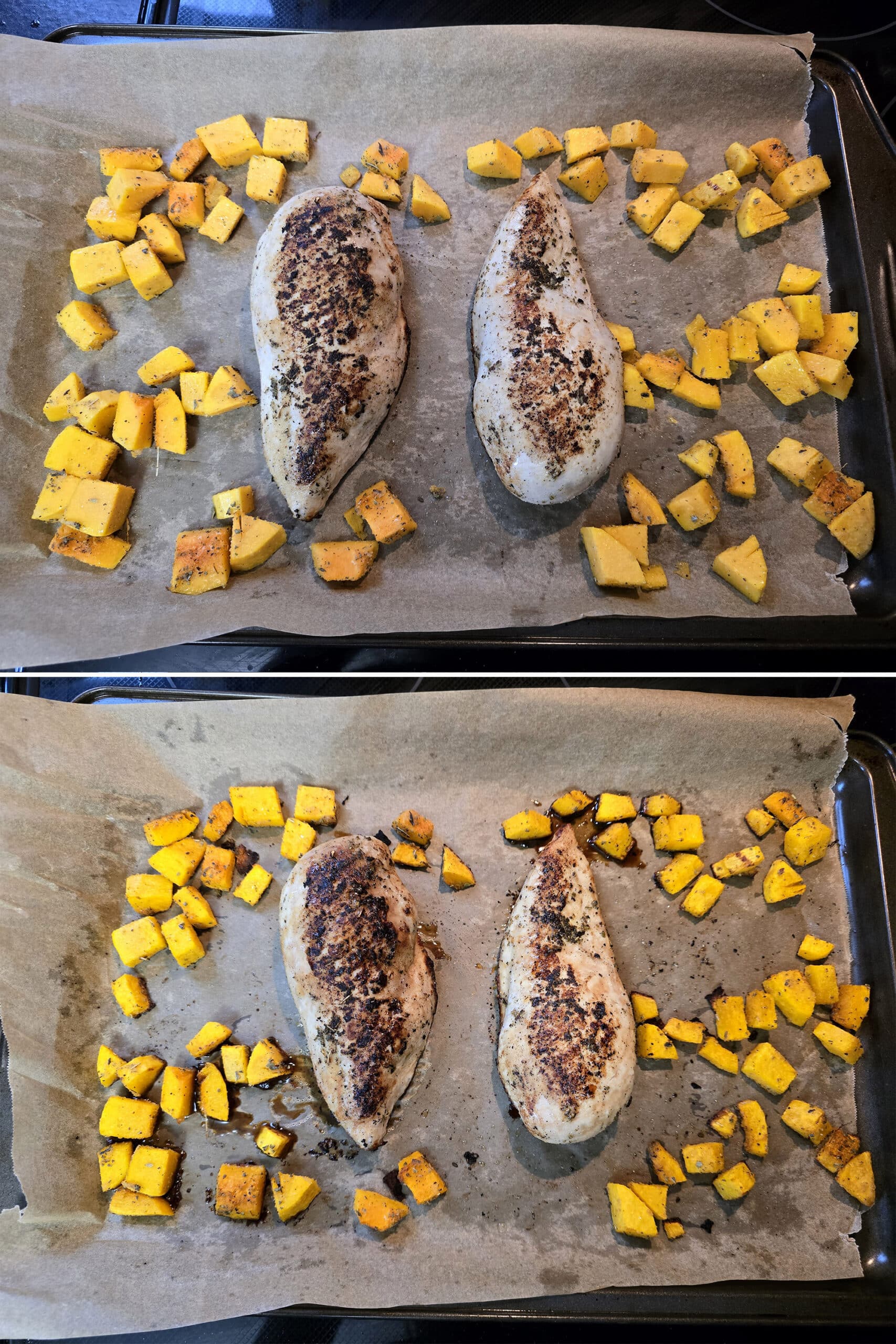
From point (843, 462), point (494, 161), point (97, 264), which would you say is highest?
point (494, 161)

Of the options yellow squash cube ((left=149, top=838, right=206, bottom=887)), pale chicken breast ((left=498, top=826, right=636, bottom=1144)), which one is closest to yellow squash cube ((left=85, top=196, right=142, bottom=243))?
yellow squash cube ((left=149, top=838, right=206, bottom=887))

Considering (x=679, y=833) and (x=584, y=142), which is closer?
(x=679, y=833)

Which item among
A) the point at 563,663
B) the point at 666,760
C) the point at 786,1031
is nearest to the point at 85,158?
the point at 563,663

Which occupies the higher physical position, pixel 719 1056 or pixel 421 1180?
pixel 719 1056

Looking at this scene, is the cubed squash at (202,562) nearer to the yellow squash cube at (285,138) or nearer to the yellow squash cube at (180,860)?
the yellow squash cube at (180,860)

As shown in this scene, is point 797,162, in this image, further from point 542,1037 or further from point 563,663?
point 542,1037

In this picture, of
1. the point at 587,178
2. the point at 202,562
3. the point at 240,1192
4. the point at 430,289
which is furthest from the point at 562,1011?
the point at 587,178

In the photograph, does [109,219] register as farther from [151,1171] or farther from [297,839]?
[151,1171]
